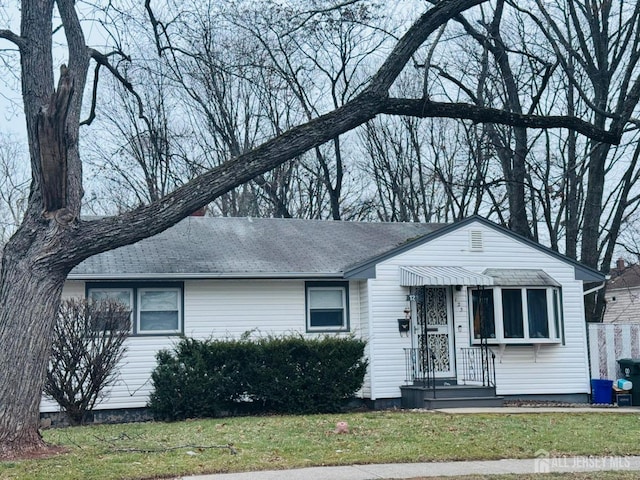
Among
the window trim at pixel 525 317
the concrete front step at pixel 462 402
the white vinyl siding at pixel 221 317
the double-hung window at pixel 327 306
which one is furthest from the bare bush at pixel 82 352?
the window trim at pixel 525 317

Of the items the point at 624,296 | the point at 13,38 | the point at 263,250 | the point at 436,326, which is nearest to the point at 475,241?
the point at 436,326

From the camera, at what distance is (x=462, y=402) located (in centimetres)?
1638

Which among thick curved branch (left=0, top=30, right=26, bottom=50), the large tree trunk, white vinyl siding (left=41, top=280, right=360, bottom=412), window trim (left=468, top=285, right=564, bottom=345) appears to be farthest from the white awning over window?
thick curved branch (left=0, top=30, right=26, bottom=50)

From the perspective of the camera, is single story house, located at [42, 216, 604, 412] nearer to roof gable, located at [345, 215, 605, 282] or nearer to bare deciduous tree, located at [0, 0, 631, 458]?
roof gable, located at [345, 215, 605, 282]

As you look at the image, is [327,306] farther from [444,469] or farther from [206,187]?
[444,469]

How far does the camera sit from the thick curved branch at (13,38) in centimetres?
1046

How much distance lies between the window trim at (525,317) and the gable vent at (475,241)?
3.12 ft

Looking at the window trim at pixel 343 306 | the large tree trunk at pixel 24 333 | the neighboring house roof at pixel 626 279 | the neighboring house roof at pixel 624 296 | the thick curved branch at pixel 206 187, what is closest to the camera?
the large tree trunk at pixel 24 333

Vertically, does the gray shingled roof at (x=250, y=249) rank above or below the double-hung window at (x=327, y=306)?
above

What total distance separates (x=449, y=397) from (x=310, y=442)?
669 centimetres

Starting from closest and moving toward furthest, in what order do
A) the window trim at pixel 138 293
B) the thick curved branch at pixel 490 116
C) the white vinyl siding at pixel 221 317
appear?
1. the thick curved branch at pixel 490 116
2. the white vinyl siding at pixel 221 317
3. the window trim at pixel 138 293

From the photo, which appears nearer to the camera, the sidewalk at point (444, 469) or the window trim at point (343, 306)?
the sidewalk at point (444, 469)

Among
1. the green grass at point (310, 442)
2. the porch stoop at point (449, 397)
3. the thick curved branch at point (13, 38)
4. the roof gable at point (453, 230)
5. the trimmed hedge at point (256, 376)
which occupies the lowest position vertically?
the green grass at point (310, 442)

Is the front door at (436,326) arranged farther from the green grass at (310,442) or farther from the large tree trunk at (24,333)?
the large tree trunk at (24,333)
